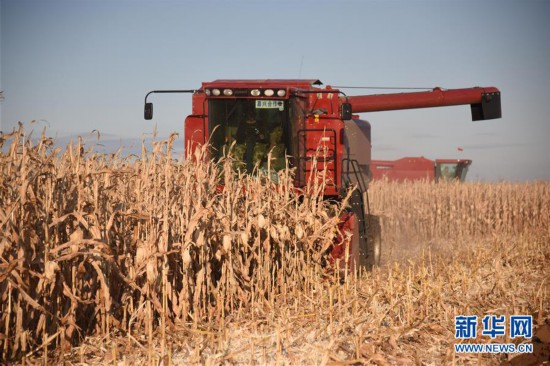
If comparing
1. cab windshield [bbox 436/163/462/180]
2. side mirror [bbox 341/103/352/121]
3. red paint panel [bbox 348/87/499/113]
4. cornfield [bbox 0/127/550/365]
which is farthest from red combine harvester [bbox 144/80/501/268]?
cab windshield [bbox 436/163/462/180]

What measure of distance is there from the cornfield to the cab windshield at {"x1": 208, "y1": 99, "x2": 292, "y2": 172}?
130cm

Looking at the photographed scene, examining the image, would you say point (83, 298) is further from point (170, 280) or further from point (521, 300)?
point (521, 300)

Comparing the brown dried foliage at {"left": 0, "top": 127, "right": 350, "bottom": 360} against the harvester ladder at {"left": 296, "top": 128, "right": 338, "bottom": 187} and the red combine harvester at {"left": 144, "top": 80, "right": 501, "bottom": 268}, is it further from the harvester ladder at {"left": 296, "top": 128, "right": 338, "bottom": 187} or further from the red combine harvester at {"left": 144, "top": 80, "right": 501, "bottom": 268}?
the harvester ladder at {"left": 296, "top": 128, "right": 338, "bottom": 187}

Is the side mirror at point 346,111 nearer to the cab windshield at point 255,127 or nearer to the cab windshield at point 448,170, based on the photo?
the cab windshield at point 255,127

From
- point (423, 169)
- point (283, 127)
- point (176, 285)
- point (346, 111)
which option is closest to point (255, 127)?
point (283, 127)

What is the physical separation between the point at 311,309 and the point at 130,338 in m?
1.71

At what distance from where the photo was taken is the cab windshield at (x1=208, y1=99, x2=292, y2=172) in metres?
8.11

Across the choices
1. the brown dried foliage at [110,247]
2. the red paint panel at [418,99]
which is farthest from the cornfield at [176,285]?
the red paint panel at [418,99]

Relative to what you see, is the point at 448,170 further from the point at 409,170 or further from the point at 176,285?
the point at 176,285

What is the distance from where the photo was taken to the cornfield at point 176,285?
4504mm

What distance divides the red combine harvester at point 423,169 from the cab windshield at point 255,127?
56.9 ft

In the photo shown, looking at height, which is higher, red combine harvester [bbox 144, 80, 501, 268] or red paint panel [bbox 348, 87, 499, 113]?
red paint panel [bbox 348, 87, 499, 113]

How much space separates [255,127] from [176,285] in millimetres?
3092

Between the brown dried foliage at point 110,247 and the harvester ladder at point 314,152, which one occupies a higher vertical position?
the harvester ladder at point 314,152
